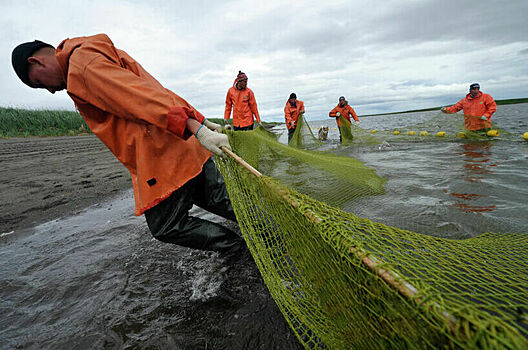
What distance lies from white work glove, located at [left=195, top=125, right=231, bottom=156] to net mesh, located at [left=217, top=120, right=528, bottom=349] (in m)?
0.14

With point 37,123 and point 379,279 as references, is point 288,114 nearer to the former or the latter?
point 379,279

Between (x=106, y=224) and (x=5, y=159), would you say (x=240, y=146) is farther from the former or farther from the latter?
(x=5, y=159)

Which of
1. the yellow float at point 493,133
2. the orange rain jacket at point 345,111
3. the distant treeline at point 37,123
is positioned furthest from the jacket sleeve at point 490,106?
the distant treeline at point 37,123

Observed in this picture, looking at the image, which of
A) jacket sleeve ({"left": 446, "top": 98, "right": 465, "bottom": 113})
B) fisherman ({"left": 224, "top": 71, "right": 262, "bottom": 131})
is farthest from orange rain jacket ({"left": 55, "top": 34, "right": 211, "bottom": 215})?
jacket sleeve ({"left": 446, "top": 98, "right": 465, "bottom": 113})

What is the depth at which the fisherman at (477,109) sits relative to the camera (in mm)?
8141

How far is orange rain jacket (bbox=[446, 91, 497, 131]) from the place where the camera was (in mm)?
8148

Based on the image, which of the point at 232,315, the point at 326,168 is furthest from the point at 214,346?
the point at 326,168

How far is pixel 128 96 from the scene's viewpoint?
152 cm

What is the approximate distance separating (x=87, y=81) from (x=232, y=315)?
6.17 feet

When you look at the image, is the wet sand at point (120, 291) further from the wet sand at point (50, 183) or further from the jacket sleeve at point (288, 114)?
the jacket sleeve at point (288, 114)

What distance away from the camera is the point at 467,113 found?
8750 millimetres

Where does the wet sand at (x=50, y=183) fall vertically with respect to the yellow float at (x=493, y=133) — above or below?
above

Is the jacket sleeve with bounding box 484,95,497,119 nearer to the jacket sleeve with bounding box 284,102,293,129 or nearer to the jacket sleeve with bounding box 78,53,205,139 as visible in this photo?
the jacket sleeve with bounding box 284,102,293,129

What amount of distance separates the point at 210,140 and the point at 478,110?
10699mm
